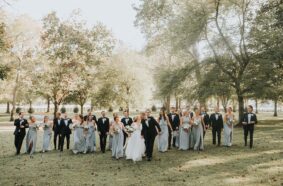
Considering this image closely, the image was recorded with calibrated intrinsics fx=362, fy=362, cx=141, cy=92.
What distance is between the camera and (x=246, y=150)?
717 inches

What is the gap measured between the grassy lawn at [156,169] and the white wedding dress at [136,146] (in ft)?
1.25

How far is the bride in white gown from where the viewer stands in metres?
15.6

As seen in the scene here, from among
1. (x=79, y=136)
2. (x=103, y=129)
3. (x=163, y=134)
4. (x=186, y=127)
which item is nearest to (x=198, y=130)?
(x=186, y=127)

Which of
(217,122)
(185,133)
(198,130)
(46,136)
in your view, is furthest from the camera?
(217,122)

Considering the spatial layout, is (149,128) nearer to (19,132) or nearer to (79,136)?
(79,136)

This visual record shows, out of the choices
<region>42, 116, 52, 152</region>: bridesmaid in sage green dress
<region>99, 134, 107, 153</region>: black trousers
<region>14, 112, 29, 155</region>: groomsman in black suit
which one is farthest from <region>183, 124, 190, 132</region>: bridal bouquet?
<region>14, 112, 29, 155</region>: groomsman in black suit

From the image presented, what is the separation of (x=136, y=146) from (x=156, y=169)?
2.43 m

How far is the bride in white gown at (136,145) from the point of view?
15648mm

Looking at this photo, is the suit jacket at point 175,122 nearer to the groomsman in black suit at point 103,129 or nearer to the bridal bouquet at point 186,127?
the bridal bouquet at point 186,127

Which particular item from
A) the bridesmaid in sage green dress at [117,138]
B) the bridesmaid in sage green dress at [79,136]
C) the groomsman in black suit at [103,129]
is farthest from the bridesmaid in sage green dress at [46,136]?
the bridesmaid in sage green dress at [117,138]

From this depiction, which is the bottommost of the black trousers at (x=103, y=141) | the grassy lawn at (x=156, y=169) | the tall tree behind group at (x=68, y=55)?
the grassy lawn at (x=156, y=169)

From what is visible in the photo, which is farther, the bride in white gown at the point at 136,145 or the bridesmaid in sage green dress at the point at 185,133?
the bridesmaid in sage green dress at the point at 185,133

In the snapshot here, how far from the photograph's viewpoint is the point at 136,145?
1578 centimetres

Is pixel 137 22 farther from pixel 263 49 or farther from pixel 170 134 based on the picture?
pixel 170 134
